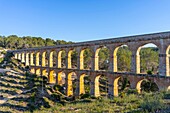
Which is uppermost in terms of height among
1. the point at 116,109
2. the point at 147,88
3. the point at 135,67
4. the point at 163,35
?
the point at 163,35

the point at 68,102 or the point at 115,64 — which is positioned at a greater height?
the point at 115,64

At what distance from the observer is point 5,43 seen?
273ft

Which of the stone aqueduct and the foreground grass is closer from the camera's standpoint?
the foreground grass

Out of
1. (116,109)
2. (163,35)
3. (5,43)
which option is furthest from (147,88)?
(5,43)

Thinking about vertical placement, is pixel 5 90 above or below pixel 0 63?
below

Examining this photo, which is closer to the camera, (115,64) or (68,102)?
(68,102)

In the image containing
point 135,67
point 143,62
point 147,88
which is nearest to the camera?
point 135,67

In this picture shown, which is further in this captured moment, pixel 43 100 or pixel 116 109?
pixel 43 100

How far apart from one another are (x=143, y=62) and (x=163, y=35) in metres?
32.4

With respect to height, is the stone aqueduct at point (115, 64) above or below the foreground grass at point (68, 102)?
above

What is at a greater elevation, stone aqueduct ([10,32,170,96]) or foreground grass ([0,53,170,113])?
stone aqueduct ([10,32,170,96])

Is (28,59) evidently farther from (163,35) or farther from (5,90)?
(163,35)

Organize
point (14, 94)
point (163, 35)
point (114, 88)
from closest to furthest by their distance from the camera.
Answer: point (163, 35)
point (114, 88)
point (14, 94)

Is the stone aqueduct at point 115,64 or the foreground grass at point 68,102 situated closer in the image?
the foreground grass at point 68,102
